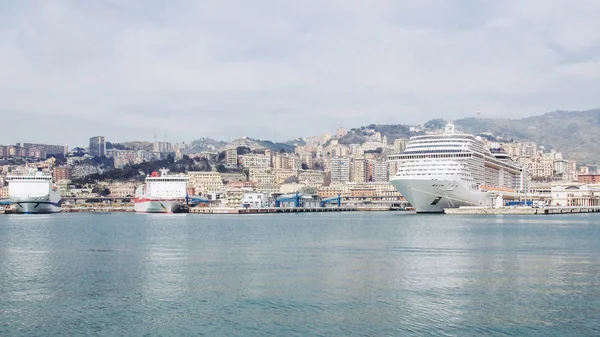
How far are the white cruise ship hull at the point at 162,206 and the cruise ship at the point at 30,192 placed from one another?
11169mm

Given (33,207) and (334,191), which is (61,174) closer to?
(334,191)

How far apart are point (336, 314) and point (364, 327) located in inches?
47.1

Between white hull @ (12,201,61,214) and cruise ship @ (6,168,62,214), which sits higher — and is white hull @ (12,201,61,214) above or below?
below

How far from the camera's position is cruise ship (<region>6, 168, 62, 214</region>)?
78875mm

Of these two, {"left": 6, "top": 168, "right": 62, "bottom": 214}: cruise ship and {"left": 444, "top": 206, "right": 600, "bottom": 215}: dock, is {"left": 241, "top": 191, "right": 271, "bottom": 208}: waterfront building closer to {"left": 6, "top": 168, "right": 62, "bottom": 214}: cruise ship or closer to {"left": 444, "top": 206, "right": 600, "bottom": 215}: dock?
{"left": 6, "top": 168, "right": 62, "bottom": 214}: cruise ship

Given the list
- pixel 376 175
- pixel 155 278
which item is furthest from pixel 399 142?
pixel 155 278

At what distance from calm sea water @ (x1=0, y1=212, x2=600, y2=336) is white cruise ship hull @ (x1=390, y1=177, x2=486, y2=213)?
24.2 metres

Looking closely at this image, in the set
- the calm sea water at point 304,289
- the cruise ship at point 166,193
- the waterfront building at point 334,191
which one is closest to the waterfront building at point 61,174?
the waterfront building at point 334,191

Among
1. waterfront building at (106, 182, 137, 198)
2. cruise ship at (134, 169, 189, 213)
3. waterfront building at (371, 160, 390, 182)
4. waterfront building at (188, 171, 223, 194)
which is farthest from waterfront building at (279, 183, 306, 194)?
cruise ship at (134, 169, 189, 213)

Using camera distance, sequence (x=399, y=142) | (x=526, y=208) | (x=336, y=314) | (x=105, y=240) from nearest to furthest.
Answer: (x=336, y=314)
(x=105, y=240)
(x=526, y=208)
(x=399, y=142)

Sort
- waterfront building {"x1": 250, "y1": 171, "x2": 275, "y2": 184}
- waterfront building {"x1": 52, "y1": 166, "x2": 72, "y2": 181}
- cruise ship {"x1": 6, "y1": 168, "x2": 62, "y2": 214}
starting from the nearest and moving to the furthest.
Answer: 1. cruise ship {"x1": 6, "y1": 168, "x2": 62, "y2": 214}
2. waterfront building {"x1": 250, "y1": 171, "x2": 275, "y2": 184}
3. waterfront building {"x1": 52, "y1": 166, "x2": 72, "y2": 181}

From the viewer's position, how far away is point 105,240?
3312 cm

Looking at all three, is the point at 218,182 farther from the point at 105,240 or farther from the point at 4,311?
the point at 4,311

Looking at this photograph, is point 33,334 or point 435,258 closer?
point 33,334
